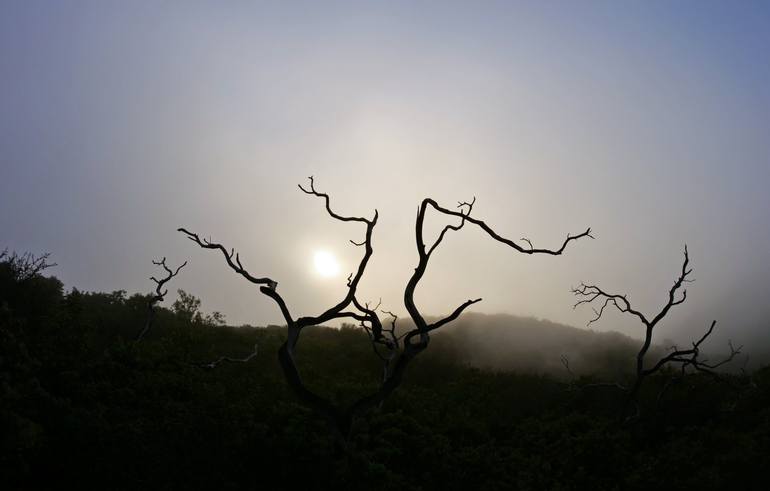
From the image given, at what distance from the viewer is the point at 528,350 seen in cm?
3338

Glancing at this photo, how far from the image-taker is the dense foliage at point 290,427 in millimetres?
9203

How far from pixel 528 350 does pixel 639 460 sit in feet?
61.5

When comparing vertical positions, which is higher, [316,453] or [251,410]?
[251,410]

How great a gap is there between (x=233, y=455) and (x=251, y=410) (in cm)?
318

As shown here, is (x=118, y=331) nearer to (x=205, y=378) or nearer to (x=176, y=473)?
(x=205, y=378)

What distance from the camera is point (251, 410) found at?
47.7ft

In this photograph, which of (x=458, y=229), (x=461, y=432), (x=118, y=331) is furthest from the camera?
(x=118, y=331)

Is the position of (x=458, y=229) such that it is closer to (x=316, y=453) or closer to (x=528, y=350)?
(x=316, y=453)

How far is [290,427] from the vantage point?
12.9 m

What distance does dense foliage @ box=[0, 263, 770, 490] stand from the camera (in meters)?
9.20

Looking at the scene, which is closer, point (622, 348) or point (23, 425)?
point (23, 425)

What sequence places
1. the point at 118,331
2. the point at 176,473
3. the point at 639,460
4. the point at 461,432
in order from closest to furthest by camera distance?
the point at 176,473, the point at 639,460, the point at 461,432, the point at 118,331

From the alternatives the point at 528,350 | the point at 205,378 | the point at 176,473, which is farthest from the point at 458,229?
the point at 528,350

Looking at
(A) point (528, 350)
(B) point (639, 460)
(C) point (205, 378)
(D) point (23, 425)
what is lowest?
(B) point (639, 460)
